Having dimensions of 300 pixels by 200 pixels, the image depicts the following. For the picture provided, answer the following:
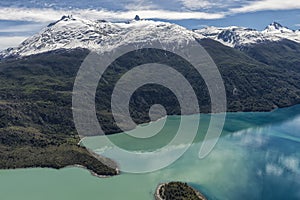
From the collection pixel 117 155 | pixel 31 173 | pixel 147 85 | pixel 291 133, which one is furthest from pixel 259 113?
pixel 31 173

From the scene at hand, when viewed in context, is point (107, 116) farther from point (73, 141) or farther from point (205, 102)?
point (205, 102)

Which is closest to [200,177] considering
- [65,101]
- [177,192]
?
[177,192]

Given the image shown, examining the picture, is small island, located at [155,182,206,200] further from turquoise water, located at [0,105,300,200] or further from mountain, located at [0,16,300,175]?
mountain, located at [0,16,300,175]

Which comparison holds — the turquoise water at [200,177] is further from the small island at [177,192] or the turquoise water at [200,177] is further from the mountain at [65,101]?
the mountain at [65,101]

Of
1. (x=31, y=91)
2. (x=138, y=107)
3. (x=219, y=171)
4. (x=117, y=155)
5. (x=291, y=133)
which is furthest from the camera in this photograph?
(x=138, y=107)

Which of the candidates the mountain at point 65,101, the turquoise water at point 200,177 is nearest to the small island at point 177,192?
the turquoise water at point 200,177

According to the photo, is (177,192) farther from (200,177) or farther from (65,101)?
(65,101)
